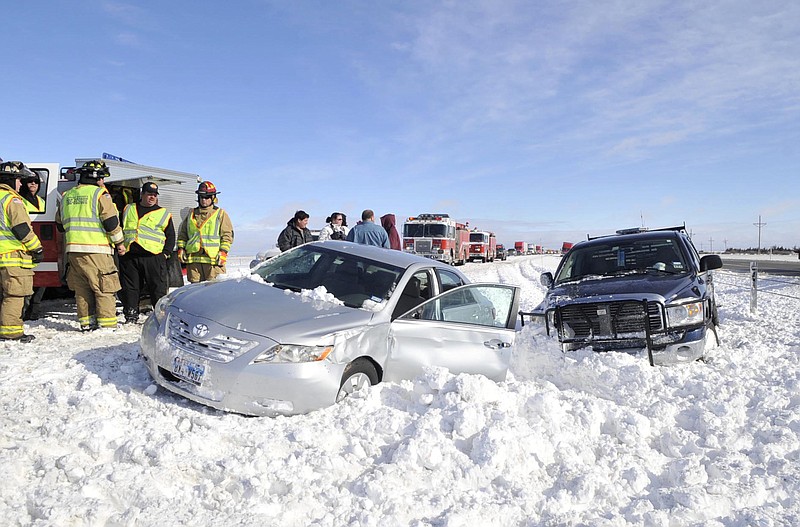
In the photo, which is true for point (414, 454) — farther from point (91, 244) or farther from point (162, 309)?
point (91, 244)

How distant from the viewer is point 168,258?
8938mm

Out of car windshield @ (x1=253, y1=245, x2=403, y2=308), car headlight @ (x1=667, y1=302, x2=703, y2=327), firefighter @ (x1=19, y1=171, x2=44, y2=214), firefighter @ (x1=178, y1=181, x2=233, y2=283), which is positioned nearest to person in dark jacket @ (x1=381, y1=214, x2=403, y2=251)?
firefighter @ (x1=178, y1=181, x2=233, y2=283)

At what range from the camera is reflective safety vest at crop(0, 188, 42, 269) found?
21.0ft

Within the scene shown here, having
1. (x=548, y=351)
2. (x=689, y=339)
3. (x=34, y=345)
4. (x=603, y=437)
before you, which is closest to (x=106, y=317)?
(x=34, y=345)

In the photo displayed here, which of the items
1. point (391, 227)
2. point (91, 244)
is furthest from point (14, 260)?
point (391, 227)

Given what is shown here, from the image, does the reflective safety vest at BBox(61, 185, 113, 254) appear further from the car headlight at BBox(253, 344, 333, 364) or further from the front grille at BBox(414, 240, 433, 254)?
the front grille at BBox(414, 240, 433, 254)

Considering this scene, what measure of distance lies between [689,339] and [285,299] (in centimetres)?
418

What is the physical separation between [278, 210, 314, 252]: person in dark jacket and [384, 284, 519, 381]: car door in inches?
184

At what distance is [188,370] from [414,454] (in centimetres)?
186

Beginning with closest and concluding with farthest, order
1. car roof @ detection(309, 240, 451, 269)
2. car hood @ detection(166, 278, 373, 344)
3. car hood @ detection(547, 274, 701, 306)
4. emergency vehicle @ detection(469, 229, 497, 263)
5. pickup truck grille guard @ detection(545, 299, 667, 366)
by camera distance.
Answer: car hood @ detection(166, 278, 373, 344) < car roof @ detection(309, 240, 451, 269) < pickup truck grille guard @ detection(545, 299, 667, 366) < car hood @ detection(547, 274, 701, 306) < emergency vehicle @ detection(469, 229, 497, 263)

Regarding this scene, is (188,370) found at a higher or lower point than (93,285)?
lower

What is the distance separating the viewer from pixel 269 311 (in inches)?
179

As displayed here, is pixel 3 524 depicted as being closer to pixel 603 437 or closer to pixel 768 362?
pixel 603 437

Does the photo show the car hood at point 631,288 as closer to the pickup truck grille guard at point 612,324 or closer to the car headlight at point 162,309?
the pickup truck grille guard at point 612,324
